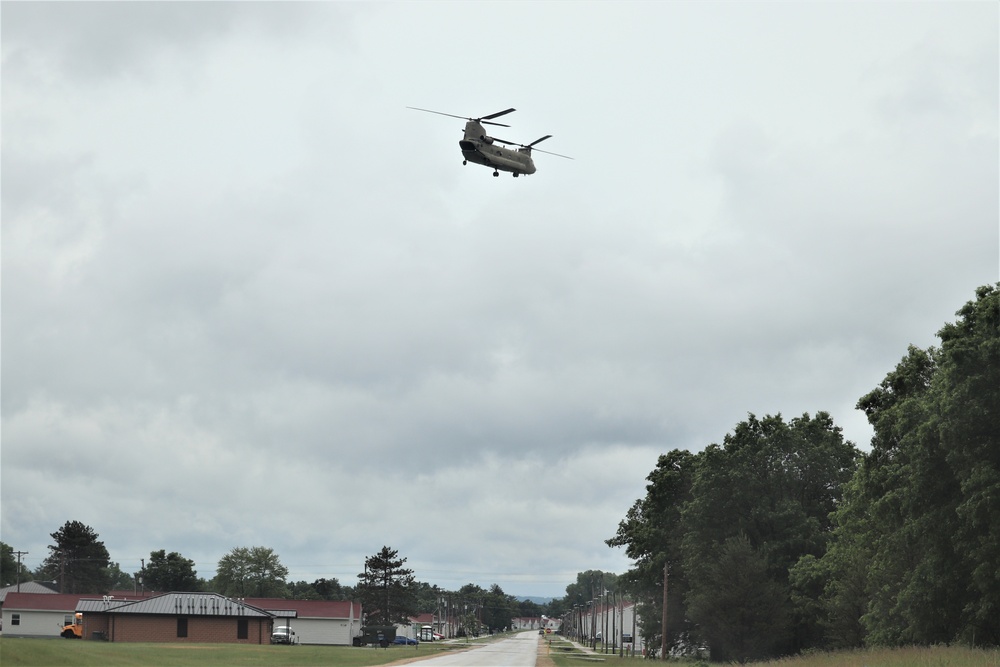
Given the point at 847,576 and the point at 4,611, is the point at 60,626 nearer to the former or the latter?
the point at 4,611

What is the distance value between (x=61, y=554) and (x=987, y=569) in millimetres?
190846

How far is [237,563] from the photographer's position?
169000 millimetres

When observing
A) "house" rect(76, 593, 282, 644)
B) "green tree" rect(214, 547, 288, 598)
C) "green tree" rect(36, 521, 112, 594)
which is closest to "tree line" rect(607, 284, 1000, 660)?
"house" rect(76, 593, 282, 644)

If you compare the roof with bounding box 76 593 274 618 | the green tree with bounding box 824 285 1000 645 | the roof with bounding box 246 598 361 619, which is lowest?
the roof with bounding box 246 598 361 619

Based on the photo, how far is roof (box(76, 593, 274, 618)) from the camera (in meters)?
90.0

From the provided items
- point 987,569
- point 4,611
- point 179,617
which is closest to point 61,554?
point 4,611

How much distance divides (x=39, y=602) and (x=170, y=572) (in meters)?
72.6

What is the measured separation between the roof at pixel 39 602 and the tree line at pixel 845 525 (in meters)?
57.9

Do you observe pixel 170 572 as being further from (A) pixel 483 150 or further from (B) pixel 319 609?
(A) pixel 483 150

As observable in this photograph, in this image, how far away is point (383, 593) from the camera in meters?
136

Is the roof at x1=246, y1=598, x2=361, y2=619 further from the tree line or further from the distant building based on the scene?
the tree line

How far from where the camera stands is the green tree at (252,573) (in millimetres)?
166875

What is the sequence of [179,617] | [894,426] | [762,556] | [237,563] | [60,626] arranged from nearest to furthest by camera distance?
[894,426] < [762,556] < [179,617] < [60,626] < [237,563]

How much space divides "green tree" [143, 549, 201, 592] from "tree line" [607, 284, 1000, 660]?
11086 centimetres
